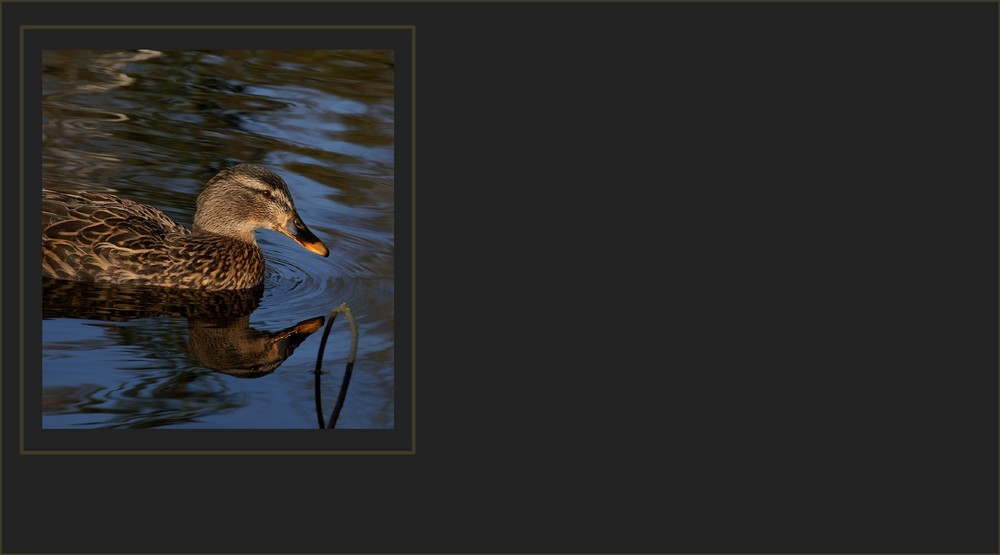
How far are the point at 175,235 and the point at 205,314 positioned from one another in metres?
1.14

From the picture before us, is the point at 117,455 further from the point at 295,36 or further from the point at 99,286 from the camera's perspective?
the point at 99,286

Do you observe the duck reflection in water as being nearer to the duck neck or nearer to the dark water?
the dark water

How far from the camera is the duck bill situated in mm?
10281

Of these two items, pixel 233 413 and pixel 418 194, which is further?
pixel 233 413

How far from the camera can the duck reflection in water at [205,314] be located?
861 centimetres

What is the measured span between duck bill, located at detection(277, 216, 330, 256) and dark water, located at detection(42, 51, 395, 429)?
24cm

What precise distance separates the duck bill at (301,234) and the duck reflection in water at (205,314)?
0.48 m

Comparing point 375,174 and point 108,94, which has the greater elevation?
point 108,94

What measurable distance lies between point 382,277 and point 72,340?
7.99 ft

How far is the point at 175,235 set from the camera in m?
10.4

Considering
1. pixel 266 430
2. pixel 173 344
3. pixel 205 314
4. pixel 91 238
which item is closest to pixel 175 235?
pixel 91 238

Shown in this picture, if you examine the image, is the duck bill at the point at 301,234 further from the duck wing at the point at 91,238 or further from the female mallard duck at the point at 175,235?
the duck wing at the point at 91,238

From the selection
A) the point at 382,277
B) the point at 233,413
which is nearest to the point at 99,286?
the point at 382,277

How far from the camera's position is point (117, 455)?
6.34 m
